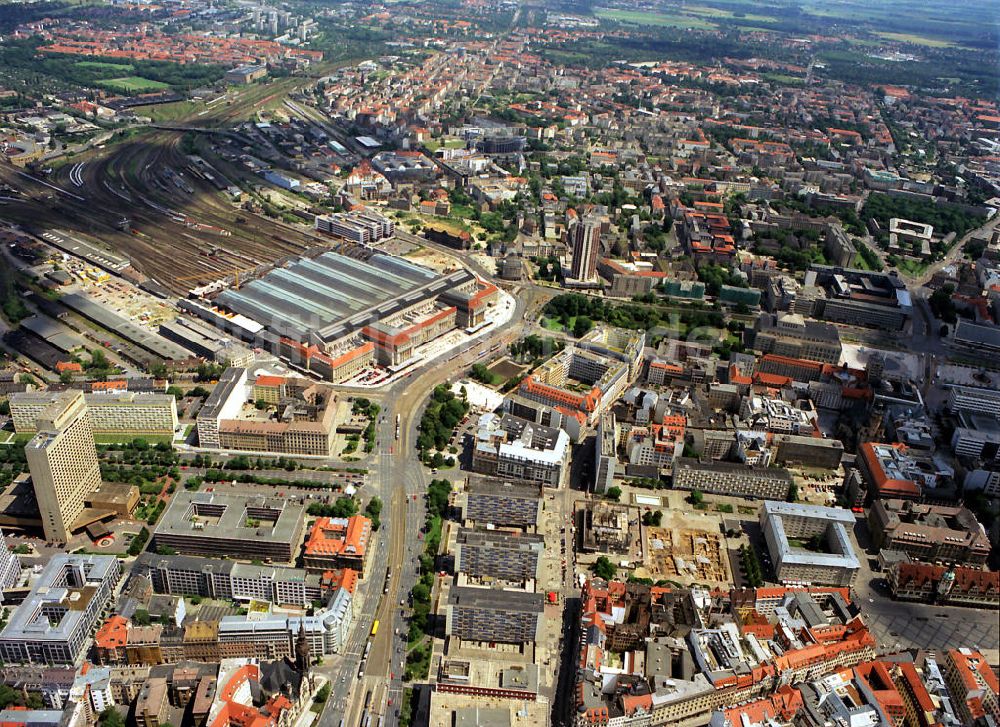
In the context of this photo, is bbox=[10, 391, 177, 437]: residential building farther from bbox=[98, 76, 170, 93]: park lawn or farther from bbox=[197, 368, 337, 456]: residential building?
bbox=[98, 76, 170, 93]: park lawn

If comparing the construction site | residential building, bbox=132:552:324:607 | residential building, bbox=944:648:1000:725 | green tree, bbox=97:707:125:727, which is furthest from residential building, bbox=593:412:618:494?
green tree, bbox=97:707:125:727

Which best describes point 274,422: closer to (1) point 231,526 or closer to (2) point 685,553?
(1) point 231,526

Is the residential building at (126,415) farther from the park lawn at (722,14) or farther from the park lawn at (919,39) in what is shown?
the park lawn at (722,14)

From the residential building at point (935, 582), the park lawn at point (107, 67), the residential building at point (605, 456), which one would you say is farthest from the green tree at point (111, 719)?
the park lawn at point (107, 67)

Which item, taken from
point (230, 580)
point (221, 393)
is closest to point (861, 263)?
point (221, 393)

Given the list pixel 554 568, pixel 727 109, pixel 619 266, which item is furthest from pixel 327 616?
pixel 727 109
